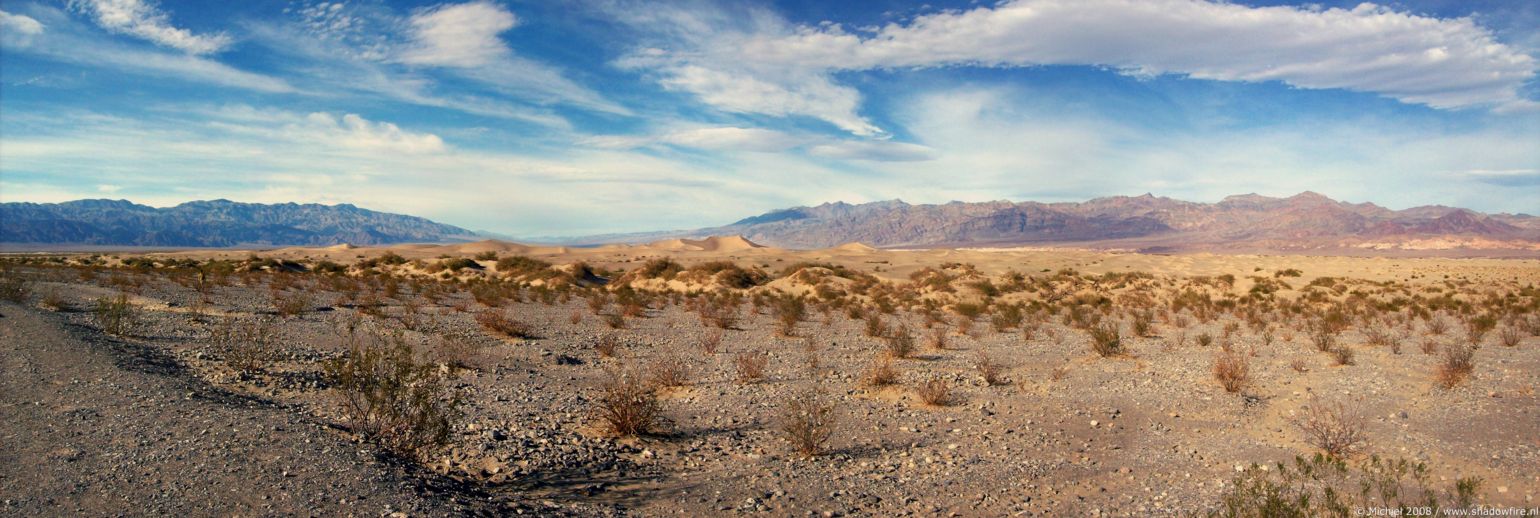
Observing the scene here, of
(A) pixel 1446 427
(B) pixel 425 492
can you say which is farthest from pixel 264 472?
(A) pixel 1446 427

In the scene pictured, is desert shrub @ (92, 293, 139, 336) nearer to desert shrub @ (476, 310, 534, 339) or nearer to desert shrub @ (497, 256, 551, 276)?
desert shrub @ (476, 310, 534, 339)

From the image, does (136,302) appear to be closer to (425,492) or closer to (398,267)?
(425,492)

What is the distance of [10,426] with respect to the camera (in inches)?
276

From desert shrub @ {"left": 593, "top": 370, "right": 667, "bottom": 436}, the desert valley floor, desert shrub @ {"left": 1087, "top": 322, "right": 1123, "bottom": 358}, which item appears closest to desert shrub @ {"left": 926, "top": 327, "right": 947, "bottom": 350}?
the desert valley floor

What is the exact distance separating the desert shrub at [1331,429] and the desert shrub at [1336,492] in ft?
0.64

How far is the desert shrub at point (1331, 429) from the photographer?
26.9 ft

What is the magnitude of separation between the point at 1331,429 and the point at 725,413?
765 centimetres

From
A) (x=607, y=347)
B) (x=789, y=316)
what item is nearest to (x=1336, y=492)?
→ (x=607, y=347)

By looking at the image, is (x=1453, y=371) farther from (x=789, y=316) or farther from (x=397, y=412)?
(x=397, y=412)

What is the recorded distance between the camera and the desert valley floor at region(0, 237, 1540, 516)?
648cm

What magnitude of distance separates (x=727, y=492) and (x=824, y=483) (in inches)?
41.1

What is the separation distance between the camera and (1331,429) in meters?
8.72

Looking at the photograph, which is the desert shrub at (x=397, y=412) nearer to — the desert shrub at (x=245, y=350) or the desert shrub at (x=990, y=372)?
the desert shrub at (x=245, y=350)

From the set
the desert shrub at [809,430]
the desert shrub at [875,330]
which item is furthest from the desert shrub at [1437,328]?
the desert shrub at [809,430]
